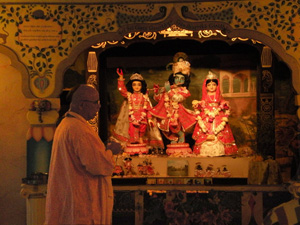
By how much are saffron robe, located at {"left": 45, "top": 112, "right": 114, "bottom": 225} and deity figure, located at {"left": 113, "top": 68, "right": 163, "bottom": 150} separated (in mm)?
2612

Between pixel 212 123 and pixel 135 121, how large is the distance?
1129 millimetres

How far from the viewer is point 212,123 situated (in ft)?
25.6

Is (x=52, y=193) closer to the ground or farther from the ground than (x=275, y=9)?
closer to the ground

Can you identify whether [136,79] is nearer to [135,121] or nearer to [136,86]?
[136,86]

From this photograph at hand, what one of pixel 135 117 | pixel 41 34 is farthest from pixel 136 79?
pixel 41 34

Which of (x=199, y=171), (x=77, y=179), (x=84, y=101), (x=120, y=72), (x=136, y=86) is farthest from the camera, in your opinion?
(x=120, y=72)

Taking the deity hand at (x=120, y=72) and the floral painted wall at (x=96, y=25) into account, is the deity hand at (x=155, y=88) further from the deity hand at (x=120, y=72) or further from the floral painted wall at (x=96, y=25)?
the floral painted wall at (x=96, y=25)

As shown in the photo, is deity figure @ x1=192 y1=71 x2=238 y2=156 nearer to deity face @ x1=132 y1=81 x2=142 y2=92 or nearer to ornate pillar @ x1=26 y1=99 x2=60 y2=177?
deity face @ x1=132 y1=81 x2=142 y2=92

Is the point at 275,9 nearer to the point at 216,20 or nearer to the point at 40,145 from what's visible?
the point at 216,20

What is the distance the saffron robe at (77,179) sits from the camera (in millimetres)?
5098

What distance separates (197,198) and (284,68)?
8.73 feet

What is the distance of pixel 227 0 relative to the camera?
6633 mm

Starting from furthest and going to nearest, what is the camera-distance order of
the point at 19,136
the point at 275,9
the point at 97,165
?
the point at 19,136
the point at 275,9
the point at 97,165

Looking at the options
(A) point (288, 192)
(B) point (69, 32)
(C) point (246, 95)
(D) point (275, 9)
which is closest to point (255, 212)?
(A) point (288, 192)
